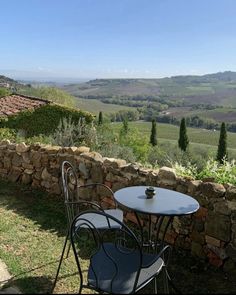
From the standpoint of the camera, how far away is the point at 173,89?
11075 cm

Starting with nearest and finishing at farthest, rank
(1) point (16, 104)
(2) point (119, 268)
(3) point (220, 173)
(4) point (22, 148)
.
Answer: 1. (2) point (119, 268)
2. (3) point (220, 173)
3. (4) point (22, 148)
4. (1) point (16, 104)

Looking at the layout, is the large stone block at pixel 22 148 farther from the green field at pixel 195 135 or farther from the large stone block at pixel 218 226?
the green field at pixel 195 135

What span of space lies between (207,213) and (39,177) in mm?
3311

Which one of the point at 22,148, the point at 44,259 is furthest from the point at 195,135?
the point at 44,259

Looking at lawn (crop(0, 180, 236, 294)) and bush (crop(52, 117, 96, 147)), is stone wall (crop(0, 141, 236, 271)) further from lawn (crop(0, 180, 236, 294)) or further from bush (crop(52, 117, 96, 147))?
bush (crop(52, 117, 96, 147))

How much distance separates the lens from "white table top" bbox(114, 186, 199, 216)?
10.5 feet

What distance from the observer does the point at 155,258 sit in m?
2.78

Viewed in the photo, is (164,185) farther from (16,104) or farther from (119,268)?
(16,104)

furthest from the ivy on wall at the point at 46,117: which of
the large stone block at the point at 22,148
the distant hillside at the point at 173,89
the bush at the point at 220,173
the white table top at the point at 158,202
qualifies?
the distant hillside at the point at 173,89

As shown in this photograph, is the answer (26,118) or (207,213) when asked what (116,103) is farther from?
(207,213)

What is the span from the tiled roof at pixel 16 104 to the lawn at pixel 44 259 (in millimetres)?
6650

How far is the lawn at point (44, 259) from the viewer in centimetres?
363

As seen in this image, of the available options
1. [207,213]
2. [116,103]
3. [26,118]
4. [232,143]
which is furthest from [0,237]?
[116,103]

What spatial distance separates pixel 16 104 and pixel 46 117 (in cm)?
129
